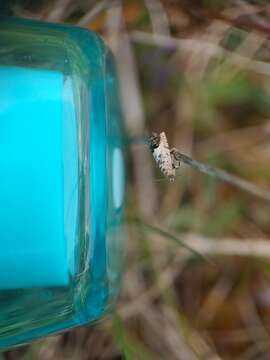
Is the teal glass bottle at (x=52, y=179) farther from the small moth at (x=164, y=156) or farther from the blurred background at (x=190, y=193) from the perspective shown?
the blurred background at (x=190, y=193)

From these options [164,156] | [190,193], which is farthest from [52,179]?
[190,193]

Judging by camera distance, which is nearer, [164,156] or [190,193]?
[164,156]

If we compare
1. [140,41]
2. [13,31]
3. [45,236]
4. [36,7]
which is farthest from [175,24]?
[45,236]

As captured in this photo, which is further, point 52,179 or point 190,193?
point 190,193

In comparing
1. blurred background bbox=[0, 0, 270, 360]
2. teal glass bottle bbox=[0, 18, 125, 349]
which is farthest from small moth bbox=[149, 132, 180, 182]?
blurred background bbox=[0, 0, 270, 360]

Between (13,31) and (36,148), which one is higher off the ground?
(13,31)

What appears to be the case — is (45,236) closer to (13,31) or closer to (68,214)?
(68,214)

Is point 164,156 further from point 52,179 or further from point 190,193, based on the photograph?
point 190,193
